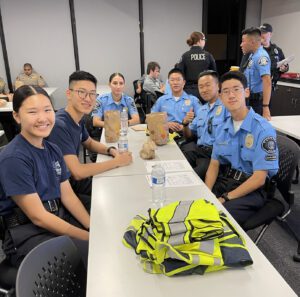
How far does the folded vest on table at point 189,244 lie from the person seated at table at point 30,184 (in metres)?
0.52

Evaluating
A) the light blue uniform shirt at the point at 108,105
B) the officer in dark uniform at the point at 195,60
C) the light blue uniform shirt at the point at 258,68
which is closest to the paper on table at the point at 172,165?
the light blue uniform shirt at the point at 108,105

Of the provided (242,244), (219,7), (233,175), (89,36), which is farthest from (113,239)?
(219,7)

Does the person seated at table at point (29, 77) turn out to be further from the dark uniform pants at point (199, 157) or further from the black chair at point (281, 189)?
the black chair at point (281, 189)

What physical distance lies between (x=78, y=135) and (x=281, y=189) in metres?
1.39

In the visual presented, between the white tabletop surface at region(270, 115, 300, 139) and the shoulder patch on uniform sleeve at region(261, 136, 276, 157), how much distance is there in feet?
2.07

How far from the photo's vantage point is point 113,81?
10.6ft

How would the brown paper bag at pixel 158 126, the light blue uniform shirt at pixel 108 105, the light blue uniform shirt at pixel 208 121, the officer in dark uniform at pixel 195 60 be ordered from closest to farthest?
the brown paper bag at pixel 158 126 → the light blue uniform shirt at pixel 208 121 → the light blue uniform shirt at pixel 108 105 → the officer in dark uniform at pixel 195 60

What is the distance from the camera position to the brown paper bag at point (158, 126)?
2312 mm

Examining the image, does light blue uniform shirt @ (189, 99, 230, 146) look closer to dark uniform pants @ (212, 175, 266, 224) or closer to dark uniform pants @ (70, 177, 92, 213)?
dark uniform pants @ (212, 175, 266, 224)

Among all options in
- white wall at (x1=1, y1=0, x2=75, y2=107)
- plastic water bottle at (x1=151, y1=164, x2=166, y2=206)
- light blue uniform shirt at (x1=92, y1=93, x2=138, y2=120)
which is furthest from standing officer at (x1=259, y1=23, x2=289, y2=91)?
white wall at (x1=1, y1=0, x2=75, y2=107)

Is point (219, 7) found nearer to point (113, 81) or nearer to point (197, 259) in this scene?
point (113, 81)

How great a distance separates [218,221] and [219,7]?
280 inches

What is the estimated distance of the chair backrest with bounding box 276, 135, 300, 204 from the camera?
186cm

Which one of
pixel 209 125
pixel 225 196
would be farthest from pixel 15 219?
pixel 209 125
